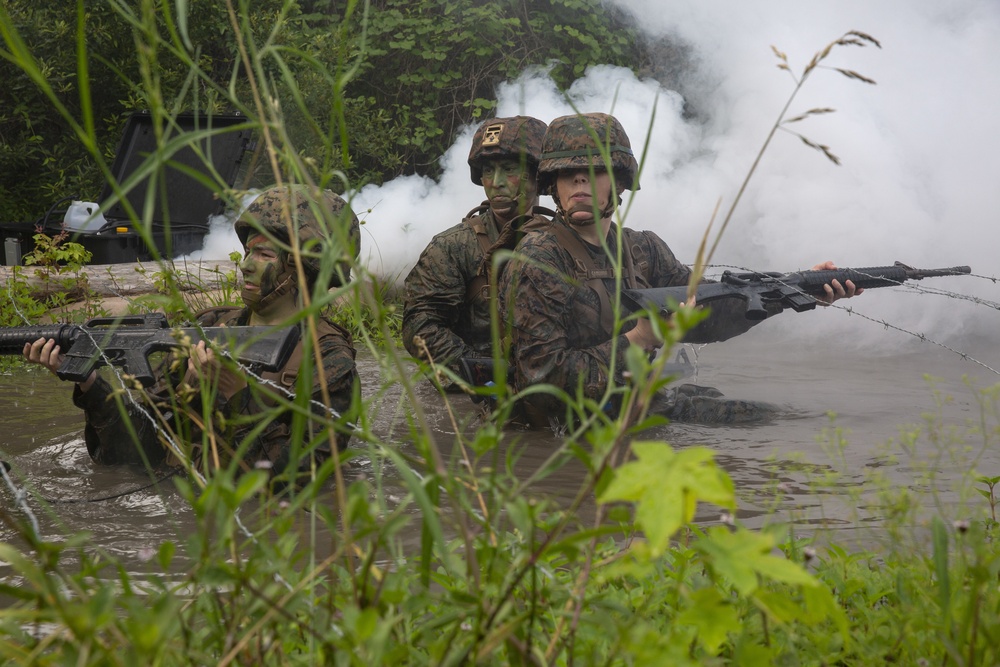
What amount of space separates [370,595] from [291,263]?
243cm

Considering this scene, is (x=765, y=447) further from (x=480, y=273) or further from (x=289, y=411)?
(x=289, y=411)

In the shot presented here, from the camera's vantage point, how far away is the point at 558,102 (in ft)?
30.4

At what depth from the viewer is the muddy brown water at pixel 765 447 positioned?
329 centimetres

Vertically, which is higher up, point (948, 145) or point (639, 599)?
point (948, 145)

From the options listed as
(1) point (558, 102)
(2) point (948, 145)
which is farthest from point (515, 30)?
(2) point (948, 145)

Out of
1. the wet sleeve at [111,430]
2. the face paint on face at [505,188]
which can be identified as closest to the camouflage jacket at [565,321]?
the face paint on face at [505,188]

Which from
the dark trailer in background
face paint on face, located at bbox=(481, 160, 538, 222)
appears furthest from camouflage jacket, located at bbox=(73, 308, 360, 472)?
the dark trailer in background

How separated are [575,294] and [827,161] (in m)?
5.06

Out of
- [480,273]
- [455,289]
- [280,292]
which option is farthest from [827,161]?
[280,292]

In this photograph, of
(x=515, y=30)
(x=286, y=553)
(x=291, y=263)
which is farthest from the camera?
(x=515, y=30)

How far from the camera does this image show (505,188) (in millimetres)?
5742

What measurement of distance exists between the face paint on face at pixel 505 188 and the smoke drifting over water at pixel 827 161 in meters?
2.38

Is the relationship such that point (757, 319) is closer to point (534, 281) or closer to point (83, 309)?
point (534, 281)

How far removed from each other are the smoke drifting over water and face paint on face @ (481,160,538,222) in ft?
7.82
